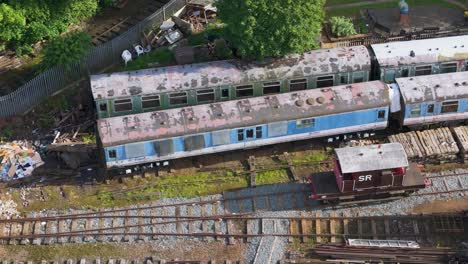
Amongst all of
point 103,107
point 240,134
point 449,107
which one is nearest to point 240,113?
point 240,134

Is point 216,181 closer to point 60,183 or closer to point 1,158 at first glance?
point 60,183

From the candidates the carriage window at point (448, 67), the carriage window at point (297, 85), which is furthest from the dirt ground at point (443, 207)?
the carriage window at point (297, 85)

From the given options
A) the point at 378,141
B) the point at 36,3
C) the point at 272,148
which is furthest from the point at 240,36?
the point at 36,3

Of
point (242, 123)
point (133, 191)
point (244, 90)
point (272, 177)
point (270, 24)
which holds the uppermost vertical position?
point (270, 24)

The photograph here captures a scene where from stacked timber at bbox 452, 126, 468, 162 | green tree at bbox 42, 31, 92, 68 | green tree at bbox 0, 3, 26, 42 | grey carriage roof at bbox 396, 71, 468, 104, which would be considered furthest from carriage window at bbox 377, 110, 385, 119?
green tree at bbox 0, 3, 26, 42

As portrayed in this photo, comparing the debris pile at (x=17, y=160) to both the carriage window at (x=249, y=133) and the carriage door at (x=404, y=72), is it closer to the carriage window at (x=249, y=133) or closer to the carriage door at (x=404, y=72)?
the carriage window at (x=249, y=133)

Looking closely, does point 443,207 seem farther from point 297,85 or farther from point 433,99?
point 297,85

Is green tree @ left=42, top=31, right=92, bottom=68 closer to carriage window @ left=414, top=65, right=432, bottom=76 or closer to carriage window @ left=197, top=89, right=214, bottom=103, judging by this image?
carriage window @ left=197, top=89, right=214, bottom=103
